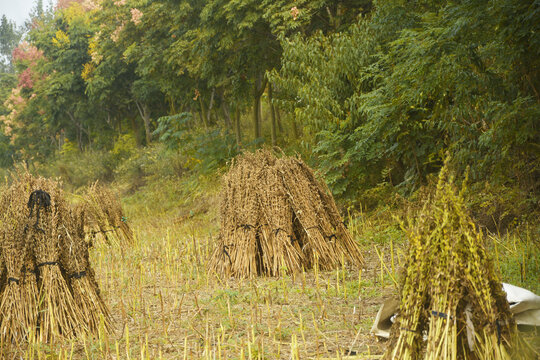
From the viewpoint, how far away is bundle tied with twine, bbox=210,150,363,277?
17.1 feet

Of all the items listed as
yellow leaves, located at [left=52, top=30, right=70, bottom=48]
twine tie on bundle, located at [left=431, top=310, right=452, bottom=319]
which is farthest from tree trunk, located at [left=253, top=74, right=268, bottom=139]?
yellow leaves, located at [left=52, top=30, right=70, bottom=48]

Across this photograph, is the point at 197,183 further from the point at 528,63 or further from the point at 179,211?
the point at 528,63

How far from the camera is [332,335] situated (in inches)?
136

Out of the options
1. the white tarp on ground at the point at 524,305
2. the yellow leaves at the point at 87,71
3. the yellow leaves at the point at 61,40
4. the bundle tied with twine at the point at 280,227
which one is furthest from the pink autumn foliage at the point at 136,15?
the white tarp on ground at the point at 524,305

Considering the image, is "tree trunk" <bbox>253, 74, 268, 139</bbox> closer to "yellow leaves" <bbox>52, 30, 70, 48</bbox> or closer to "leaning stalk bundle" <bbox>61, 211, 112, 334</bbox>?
"leaning stalk bundle" <bbox>61, 211, 112, 334</bbox>

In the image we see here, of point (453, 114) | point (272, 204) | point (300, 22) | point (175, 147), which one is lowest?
point (272, 204)

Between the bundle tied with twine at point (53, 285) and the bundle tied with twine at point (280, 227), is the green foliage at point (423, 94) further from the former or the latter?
the bundle tied with twine at point (53, 285)

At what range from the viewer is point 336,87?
7848mm

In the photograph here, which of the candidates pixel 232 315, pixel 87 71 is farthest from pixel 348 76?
pixel 87 71

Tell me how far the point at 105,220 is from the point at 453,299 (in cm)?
667

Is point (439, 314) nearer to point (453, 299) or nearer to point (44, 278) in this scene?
point (453, 299)

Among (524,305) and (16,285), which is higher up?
(16,285)

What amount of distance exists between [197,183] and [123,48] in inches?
279

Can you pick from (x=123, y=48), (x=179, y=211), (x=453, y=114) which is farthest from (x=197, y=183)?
(x=453, y=114)
